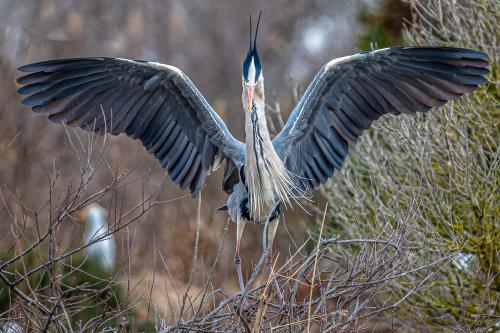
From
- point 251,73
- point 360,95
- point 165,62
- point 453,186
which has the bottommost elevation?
point 453,186

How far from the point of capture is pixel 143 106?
6020 millimetres

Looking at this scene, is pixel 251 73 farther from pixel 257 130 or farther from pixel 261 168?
pixel 261 168

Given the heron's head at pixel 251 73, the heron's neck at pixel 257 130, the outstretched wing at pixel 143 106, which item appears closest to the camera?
the heron's head at pixel 251 73

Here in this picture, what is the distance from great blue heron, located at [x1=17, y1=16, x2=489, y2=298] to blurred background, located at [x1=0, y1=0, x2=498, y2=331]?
1.38 feet

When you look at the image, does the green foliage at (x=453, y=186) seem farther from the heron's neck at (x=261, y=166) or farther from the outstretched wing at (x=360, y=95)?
the heron's neck at (x=261, y=166)

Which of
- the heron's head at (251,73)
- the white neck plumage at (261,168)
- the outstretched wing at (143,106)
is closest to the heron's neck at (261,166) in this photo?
the white neck plumage at (261,168)

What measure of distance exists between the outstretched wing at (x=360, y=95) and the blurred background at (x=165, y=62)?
61 centimetres

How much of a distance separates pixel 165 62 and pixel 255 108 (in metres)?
12.3

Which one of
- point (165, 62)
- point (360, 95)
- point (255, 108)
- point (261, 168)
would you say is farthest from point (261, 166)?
point (165, 62)

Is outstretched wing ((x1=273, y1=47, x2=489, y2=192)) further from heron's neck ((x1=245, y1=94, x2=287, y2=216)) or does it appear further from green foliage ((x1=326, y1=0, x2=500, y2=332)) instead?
heron's neck ((x1=245, y1=94, x2=287, y2=216))

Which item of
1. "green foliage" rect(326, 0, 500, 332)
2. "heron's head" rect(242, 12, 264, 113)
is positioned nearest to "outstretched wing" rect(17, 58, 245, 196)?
"heron's head" rect(242, 12, 264, 113)

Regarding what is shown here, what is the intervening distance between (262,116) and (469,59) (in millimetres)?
1311

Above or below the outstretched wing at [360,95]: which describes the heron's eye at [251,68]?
above

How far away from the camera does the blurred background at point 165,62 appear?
8422 millimetres
